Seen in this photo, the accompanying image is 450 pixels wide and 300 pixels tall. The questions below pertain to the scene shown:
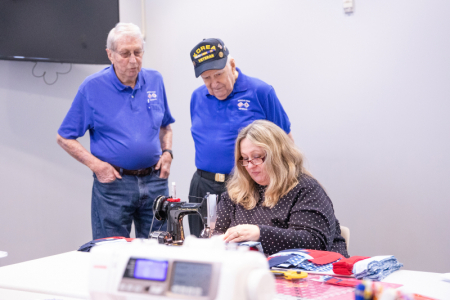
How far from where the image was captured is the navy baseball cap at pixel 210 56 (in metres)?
2.47

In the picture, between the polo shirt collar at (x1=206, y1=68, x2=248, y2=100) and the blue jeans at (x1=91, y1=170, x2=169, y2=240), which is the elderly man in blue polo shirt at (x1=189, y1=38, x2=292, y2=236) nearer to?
the polo shirt collar at (x1=206, y1=68, x2=248, y2=100)

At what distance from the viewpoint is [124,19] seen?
13.7 ft

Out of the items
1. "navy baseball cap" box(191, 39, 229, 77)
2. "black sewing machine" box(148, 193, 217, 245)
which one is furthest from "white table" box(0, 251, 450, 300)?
"navy baseball cap" box(191, 39, 229, 77)

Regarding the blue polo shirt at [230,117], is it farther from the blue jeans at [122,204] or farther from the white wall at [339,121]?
the white wall at [339,121]

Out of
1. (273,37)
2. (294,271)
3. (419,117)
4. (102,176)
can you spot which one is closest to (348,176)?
(419,117)

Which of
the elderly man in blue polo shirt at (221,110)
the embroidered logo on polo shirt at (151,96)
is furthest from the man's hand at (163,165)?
the embroidered logo on polo shirt at (151,96)

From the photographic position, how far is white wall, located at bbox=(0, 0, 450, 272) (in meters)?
3.04

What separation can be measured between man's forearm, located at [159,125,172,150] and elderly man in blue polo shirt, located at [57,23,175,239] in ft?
0.63

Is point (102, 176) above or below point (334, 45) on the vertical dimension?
below

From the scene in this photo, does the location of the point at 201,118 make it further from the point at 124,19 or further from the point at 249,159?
the point at 124,19

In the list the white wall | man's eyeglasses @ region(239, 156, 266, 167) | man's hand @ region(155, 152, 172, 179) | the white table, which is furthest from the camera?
the white wall

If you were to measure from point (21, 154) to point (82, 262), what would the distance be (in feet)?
6.39

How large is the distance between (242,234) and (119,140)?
126 cm

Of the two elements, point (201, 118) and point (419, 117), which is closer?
point (201, 118)
